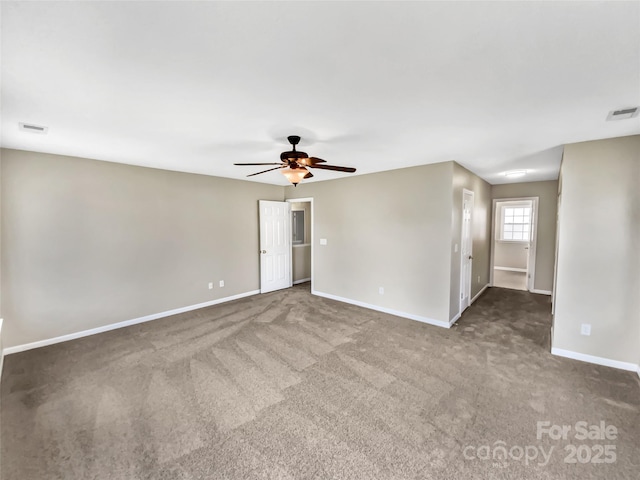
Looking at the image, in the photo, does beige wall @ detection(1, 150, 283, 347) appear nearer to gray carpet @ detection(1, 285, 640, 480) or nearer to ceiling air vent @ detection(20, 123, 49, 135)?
gray carpet @ detection(1, 285, 640, 480)

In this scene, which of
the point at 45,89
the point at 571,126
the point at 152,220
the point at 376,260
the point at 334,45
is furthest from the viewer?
the point at 376,260

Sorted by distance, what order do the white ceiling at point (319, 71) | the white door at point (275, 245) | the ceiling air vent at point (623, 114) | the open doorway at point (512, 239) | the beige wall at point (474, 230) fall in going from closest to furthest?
the white ceiling at point (319, 71)
the ceiling air vent at point (623, 114)
the beige wall at point (474, 230)
the white door at point (275, 245)
the open doorway at point (512, 239)

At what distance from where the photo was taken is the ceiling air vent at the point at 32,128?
2.37 metres

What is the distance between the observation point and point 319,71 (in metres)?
1.57

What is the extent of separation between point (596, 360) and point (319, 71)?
4.02 meters

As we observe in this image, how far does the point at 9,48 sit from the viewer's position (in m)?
1.35

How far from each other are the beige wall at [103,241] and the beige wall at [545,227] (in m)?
6.29

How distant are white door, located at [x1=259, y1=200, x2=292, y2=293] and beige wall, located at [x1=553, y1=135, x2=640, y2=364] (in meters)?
4.72

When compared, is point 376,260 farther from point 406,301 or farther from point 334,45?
point 334,45

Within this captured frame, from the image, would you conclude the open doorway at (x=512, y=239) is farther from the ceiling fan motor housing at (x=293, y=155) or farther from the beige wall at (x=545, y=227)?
the ceiling fan motor housing at (x=293, y=155)

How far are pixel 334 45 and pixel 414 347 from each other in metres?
3.22

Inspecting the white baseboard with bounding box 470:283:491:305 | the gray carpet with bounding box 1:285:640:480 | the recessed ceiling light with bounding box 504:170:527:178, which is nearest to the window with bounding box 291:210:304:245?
the gray carpet with bounding box 1:285:640:480

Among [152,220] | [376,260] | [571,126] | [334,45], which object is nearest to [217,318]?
[152,220]

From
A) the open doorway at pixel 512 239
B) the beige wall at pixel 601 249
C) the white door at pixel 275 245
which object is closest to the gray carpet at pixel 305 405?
the beige wall at pixel 601 249
